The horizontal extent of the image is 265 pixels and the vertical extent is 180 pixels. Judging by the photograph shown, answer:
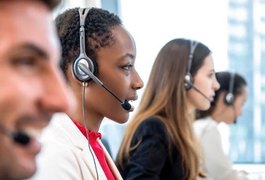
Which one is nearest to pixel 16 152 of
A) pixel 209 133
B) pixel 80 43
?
pixel 80 43

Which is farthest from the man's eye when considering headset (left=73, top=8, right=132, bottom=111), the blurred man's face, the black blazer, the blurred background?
the blurred background

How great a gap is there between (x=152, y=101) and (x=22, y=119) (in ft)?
4.42

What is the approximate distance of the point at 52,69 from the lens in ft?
1.63

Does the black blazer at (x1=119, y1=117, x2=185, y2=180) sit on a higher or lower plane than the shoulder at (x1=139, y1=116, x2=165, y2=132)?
lower

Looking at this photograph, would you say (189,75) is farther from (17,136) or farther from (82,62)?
(17,136)

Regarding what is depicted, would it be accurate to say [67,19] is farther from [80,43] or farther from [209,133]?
[209,133]

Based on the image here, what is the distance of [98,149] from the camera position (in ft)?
3.69

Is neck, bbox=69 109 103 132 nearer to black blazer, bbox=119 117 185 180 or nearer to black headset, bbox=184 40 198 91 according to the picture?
black blazer, bbox=119 117 185 180

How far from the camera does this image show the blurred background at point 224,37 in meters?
2.66

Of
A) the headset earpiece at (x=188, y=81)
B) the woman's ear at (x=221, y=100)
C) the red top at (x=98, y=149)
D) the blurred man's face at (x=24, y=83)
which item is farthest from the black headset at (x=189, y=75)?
the blurred man's face at (x=24, y=83)

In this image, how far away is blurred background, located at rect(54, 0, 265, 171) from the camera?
266 centimetres

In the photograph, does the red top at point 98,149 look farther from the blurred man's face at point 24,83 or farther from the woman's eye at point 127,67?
the blurred man's face at point 24,83

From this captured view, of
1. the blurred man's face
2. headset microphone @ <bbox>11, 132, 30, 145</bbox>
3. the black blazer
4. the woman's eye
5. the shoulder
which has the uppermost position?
the blurred man's face

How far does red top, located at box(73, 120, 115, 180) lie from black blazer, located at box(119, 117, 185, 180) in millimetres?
449
